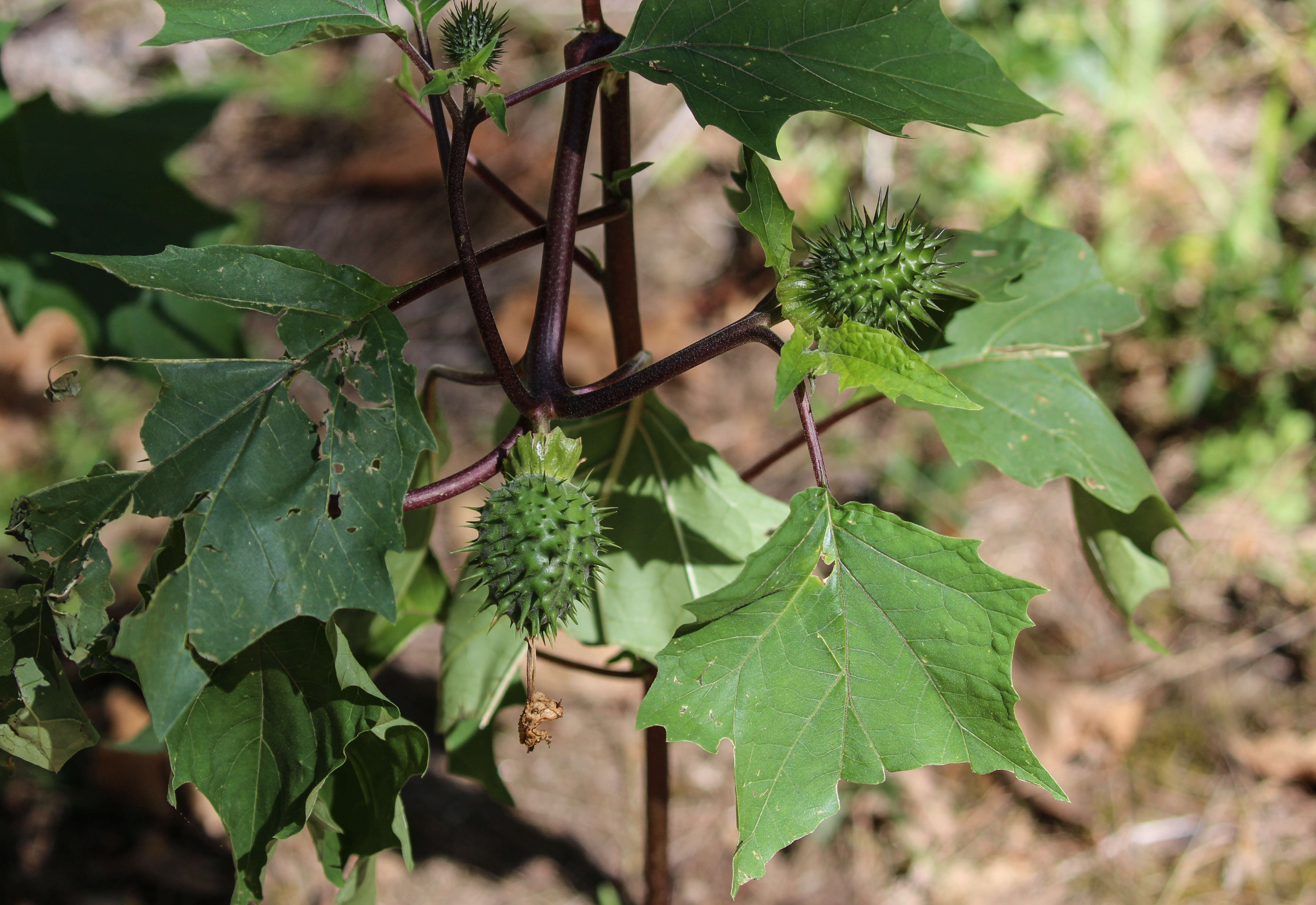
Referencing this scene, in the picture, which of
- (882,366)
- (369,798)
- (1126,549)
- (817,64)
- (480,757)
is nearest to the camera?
(882,366)

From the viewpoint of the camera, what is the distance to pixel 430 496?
958mm

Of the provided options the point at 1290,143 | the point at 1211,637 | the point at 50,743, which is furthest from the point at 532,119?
the point at 50,743

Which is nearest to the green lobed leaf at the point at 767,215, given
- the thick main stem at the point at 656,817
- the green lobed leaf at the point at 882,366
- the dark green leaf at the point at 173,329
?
the green lobed leaf at the point at 882,366

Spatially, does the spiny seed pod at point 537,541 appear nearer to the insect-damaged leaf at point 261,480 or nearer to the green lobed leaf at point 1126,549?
the insect-damaged leaf at point 261,480

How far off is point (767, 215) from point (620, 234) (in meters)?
0.34

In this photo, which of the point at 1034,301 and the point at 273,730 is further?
the point at 1034,301

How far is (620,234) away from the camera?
1.22 meters

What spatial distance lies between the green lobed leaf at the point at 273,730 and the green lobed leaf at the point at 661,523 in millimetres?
468

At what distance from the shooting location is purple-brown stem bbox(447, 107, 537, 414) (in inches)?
35.9

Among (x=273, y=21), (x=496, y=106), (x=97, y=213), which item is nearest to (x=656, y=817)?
(x=496, y=106)

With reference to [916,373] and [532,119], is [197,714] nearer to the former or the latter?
[916,373]

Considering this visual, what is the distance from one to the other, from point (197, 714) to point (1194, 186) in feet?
12.8

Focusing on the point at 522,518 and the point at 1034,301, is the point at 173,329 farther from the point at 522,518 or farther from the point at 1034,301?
the point at 1034,301

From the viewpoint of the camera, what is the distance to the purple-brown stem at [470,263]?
2.99ft
